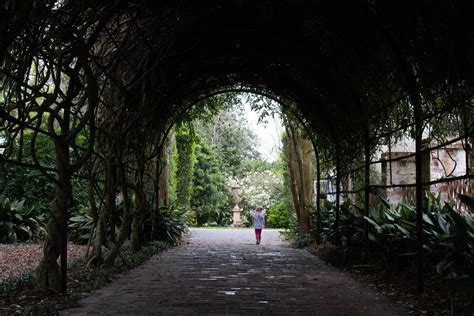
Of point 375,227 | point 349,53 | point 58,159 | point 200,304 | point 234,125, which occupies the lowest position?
point 200,304

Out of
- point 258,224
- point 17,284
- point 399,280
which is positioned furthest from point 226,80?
point 17,284

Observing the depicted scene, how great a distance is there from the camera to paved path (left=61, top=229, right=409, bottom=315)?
4.81 m

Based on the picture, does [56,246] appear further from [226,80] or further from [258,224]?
[258,224]

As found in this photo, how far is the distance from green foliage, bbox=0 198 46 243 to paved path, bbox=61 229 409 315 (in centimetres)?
385

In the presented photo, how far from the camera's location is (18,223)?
1141 centimetres

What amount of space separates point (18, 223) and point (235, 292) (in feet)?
23.9

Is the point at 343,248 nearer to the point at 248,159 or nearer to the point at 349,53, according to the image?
the point at 349,53

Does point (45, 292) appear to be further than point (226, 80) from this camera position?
No

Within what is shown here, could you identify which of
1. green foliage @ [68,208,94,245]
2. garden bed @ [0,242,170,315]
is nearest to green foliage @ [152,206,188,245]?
green foliage @ [68,208,94,245]

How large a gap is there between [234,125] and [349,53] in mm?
26941

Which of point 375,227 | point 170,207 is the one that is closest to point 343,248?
point 375,227

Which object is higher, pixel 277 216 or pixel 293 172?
pixel 293 172

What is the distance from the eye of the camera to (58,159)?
524 cm

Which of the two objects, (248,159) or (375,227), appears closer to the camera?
(375,227)
